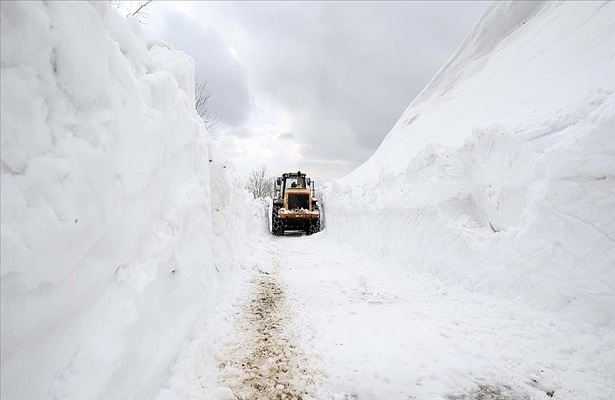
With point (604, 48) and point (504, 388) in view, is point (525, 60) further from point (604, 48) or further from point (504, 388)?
point (504, 388)

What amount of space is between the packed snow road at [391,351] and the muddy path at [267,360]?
1cm

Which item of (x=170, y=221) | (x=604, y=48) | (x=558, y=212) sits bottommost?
(x=170, y=221)

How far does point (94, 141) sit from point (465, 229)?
557cm

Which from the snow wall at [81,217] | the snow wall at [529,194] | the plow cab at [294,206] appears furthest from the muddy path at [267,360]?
the plow cab at [294,206]

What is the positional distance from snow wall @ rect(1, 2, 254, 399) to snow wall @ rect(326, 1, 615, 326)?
4222mm

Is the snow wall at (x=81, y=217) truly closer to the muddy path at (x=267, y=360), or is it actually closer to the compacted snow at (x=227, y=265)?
the compacted snow at (x=227, y=265)

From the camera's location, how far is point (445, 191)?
21.9ft

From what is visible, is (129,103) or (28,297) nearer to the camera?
(28,297)

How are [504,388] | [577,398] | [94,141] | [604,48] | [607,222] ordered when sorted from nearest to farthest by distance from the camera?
1. [94,141]
2. [577,398]
3. [504,388]
4. [607,222]
5. [604,48]

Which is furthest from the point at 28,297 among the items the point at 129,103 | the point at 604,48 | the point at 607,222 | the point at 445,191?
the point at 604,48

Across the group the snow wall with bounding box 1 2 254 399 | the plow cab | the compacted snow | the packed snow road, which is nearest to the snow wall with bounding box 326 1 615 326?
the compacted snow

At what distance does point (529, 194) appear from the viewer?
4.42 metres

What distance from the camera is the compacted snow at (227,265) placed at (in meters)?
1.76

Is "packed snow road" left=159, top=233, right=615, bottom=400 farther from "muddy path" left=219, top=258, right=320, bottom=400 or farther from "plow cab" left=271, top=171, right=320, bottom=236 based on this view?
"plow cab" left=271, top=171, right=320, bottom=236
